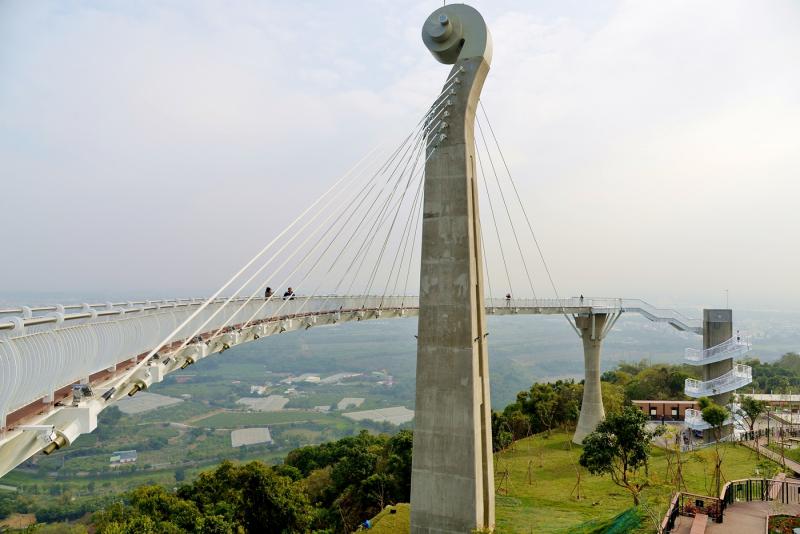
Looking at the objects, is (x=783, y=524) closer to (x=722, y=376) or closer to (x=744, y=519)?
(x=744, y=519)

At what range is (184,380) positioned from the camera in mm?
129500

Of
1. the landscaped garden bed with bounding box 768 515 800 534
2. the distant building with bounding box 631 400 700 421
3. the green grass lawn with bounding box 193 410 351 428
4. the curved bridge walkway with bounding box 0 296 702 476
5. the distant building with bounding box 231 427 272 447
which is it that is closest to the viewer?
the curved bridge walkway with bounding box 0 296 702 476

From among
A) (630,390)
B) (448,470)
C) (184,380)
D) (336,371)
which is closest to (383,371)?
(336,371)

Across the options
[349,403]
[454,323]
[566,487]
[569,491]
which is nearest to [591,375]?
[566,487]

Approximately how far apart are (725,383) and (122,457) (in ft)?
231

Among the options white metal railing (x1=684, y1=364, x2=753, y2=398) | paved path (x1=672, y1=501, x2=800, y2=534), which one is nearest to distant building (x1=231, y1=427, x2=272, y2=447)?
white metal railing (x1=684, y1=364, x2=753, y2=398)

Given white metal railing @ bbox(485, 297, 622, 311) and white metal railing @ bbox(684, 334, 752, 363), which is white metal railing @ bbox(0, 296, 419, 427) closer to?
white metal railing @ bbox(485, 297, 622, 311)

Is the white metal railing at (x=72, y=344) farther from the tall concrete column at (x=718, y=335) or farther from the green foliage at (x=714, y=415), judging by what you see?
the tall concrete column at (x=718, y=335)

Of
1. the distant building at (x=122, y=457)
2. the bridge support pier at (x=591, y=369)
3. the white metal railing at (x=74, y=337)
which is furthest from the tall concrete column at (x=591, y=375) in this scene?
the distant building at (x=122, y=457)

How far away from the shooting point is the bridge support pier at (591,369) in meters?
25.8

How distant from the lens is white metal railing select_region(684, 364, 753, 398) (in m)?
26.1

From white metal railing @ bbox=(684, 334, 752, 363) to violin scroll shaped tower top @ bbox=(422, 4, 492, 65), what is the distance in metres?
20.9

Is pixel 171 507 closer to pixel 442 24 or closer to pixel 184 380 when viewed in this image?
pixel 442 24

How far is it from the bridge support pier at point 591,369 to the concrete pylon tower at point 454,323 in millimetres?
14271
